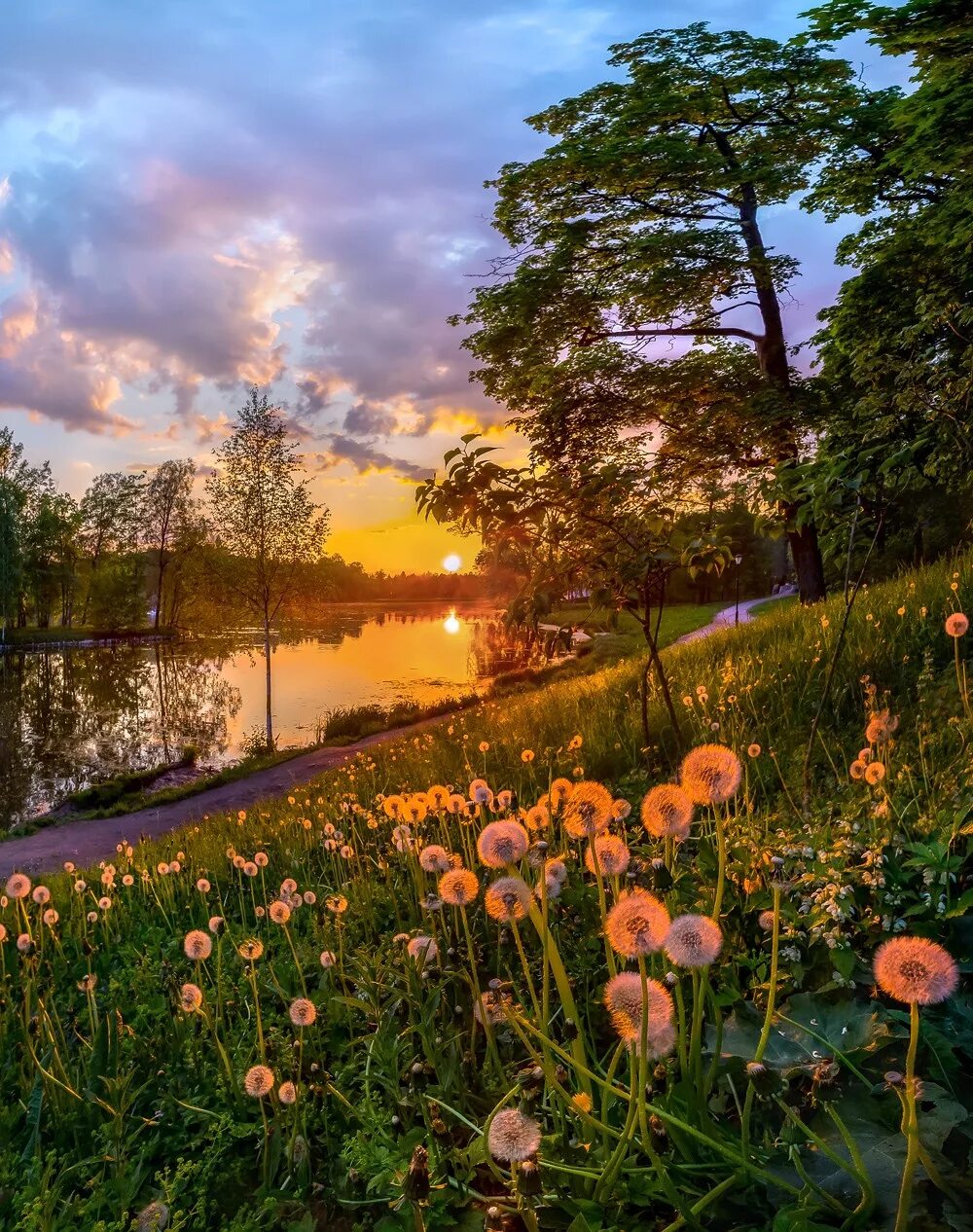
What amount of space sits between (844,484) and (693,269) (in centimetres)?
1541

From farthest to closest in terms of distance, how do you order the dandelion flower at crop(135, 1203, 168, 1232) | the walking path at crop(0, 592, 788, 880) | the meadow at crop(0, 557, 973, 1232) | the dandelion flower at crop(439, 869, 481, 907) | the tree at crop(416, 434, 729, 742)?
the walking path at crop(0, 592, 788, 880) → the tree at crop(416, 434, 729, 742) → the dandelion flower at crop(439, 869, 481, 907) → the dandelion flower at crop(135, 1203, 168, 1232) → the meadow at crop(0, 557, 973, 1232)

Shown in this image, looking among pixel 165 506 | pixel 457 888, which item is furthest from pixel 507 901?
pixel 165 506

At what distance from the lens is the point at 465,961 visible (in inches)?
121

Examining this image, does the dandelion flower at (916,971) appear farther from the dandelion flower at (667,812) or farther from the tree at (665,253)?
the tree at (665,253)

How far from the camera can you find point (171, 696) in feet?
116

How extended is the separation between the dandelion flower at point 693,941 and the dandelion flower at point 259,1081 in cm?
121

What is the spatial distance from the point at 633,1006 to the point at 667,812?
397mm

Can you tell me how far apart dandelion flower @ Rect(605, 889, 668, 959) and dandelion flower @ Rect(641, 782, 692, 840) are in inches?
7.3

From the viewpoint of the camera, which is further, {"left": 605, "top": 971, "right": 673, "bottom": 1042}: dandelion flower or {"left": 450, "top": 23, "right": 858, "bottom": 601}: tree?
{"left": 450, "top": 23, "right": 858, "bottom": 601}: tree

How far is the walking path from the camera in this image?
11328mm

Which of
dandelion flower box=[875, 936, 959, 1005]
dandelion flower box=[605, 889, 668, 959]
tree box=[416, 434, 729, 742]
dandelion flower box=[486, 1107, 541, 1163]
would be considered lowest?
dandelion flower box=[486, 1107, 541, 1163]

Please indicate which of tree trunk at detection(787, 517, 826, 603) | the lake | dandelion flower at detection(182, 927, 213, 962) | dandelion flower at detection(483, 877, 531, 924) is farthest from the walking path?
dandelion flower at detection(483, 877, 531, 924)

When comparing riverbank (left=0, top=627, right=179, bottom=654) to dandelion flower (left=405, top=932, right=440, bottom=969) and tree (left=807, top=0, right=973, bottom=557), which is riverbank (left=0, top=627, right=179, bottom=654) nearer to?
tree (left=807, top=0, right=973, bottom=557)

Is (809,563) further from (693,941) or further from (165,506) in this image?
(165,506)
